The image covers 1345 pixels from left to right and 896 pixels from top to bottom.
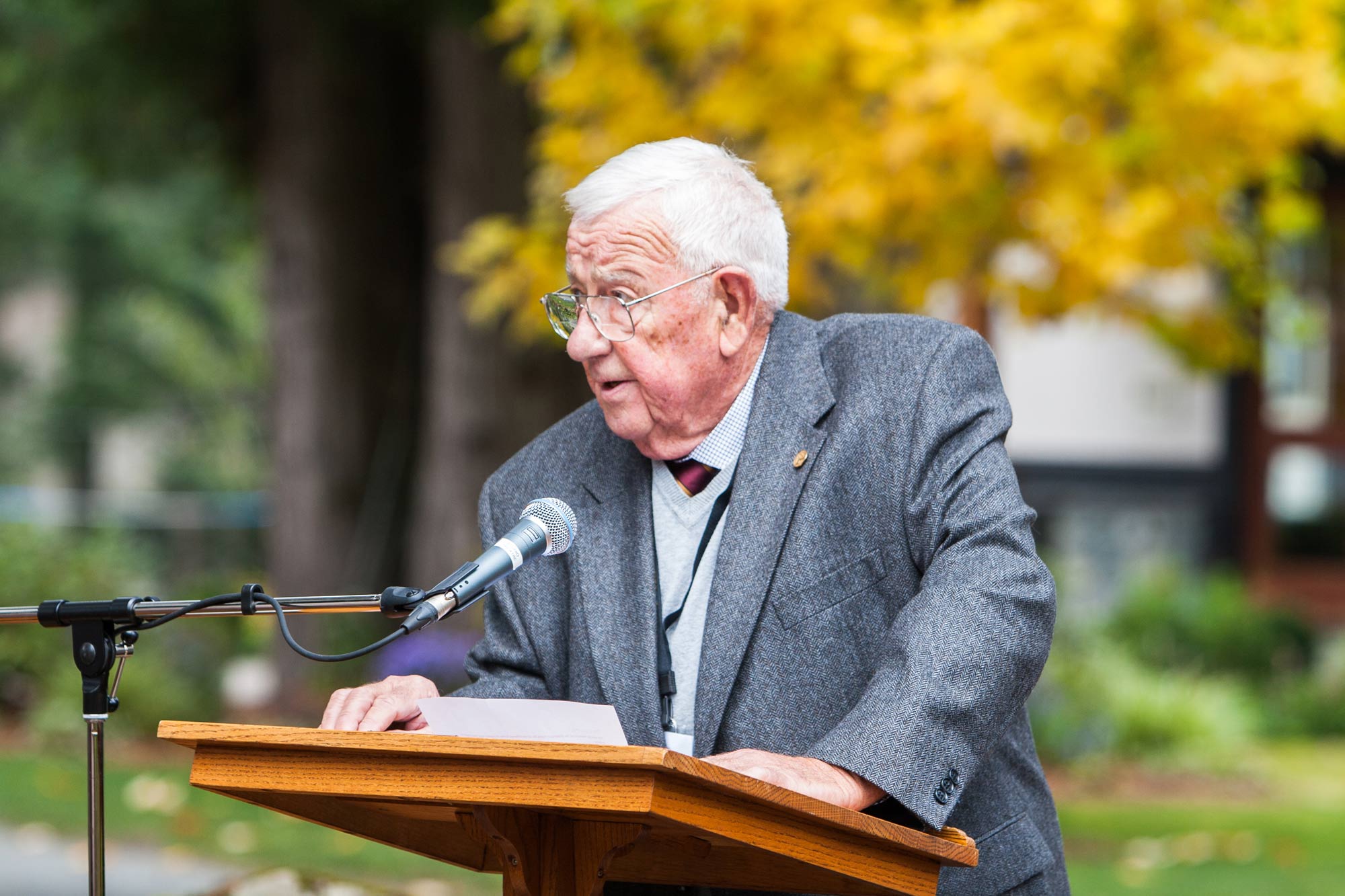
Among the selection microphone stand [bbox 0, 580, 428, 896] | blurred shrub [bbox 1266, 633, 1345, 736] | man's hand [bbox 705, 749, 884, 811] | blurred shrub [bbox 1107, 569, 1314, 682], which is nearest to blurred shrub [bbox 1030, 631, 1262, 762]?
blurred shrub [bbox 1266, 633, 1345, 736]

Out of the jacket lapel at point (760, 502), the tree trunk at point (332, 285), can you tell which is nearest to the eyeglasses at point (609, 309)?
the jacket lapel at point (760, 502)

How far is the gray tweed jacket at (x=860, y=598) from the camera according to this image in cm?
233

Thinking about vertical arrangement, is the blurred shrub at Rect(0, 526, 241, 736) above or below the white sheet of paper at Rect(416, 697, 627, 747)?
above

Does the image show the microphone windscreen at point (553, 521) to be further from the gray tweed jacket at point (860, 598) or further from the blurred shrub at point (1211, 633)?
the blurred shrub at point (1211, 633)

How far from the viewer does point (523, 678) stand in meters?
2.90

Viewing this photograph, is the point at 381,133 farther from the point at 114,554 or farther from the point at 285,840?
the point at 285,840

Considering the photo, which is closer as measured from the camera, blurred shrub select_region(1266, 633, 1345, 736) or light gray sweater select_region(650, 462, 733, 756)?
light gray sweater select_region(650, 462, 733, 756)

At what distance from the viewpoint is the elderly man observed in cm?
259

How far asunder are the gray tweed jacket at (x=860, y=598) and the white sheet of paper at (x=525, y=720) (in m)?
0.39

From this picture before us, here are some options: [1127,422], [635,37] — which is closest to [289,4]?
[635,37]

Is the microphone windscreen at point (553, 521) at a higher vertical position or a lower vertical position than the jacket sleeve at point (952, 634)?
higher

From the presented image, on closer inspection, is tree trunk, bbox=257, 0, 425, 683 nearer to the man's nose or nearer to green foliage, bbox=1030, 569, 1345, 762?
green foliage, bbox=1030, 569, 1345, 762

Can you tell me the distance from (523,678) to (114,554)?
10658mm

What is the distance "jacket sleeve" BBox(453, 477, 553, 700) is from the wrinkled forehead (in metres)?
0.56
